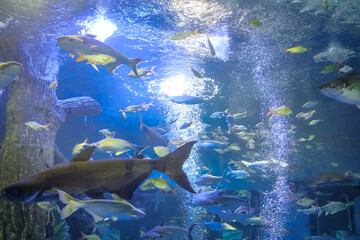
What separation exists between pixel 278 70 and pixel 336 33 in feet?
8.57

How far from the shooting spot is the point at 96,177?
1.81m

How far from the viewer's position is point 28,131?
5.90 meters

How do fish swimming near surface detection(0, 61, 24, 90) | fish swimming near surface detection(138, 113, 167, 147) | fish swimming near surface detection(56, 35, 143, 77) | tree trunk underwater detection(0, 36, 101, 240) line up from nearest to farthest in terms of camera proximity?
1. fish swimming near surface detection(56, 35, 143, 77)
2. fish swimming near surface detection(0, 61, 24, 90)
3. tree trunk underwater detection(0, 36, 101, 240)
4. fish swimming near surface detection(138, 113, 167, 147)

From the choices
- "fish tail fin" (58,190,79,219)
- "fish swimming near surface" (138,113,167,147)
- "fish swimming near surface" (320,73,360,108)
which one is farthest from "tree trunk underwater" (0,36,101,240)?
"fish swimming near surface" (320,73,360,108)

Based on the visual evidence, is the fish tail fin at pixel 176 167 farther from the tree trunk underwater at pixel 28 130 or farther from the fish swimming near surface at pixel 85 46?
the tree trunk underwater at pixel 28 130

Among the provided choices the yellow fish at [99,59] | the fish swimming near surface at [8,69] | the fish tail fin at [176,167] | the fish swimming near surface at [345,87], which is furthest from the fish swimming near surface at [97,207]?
the fish swimming near surface at [345,87]

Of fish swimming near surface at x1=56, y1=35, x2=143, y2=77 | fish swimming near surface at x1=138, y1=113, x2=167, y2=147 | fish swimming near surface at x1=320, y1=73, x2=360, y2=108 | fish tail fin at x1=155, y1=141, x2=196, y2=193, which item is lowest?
fish tail fin at x1=155, y1=141, x2=196, y2=193

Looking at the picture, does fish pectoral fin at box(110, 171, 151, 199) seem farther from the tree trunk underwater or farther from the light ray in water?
the light ray in water

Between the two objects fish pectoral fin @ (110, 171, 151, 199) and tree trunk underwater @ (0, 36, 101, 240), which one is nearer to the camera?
fish pectoral fin @ (110, 171, 151, 199)

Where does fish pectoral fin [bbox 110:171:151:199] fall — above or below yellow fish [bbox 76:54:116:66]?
below

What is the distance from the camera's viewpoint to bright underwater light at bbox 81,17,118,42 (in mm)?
7961

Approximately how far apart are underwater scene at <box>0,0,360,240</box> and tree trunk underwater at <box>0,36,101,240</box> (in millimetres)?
34

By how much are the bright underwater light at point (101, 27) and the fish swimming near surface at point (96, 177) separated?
7.66m

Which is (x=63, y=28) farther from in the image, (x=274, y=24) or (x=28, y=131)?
(x=274, y=24)
